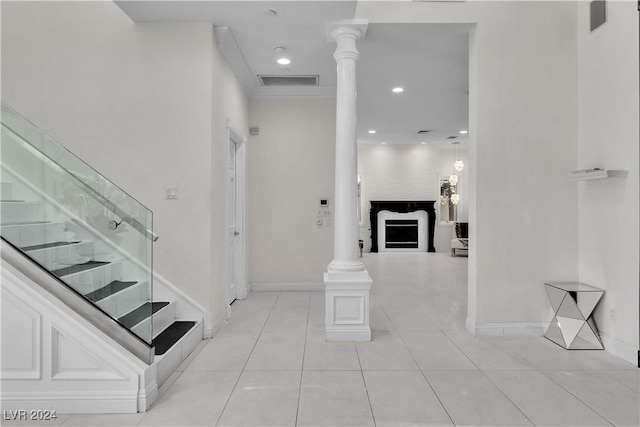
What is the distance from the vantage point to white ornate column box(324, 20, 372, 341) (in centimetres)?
378

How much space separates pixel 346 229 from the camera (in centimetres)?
394

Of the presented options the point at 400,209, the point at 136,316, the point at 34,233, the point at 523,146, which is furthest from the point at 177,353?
the point at 400,209

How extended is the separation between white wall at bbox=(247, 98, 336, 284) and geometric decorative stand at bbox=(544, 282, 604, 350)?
3.08m

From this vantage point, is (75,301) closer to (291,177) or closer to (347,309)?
(347,309)

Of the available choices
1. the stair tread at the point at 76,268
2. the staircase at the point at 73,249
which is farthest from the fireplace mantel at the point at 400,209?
the stair tread at the point at 76,268

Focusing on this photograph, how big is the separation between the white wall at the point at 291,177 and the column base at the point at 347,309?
6.91 feet

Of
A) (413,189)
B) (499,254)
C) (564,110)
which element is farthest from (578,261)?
(413,189)

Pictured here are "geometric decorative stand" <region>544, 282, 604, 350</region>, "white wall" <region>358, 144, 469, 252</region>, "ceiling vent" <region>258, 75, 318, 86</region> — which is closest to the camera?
"geometric decorative stand" <region>544, 282, 604, 350</region>

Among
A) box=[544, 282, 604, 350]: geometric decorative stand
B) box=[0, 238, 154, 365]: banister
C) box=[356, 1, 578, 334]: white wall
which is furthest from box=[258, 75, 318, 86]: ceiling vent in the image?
box=[544, 282, 604, 350]: geometric decorative stand

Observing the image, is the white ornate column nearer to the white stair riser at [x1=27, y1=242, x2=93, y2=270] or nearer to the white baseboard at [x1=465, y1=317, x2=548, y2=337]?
the white baseboard at [x1=465, y1=317, x2=548, y2=337]

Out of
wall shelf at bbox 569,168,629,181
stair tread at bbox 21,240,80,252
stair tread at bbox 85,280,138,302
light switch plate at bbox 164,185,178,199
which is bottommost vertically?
stair tread at bbox 85,280,138,302

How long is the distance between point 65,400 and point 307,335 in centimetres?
212

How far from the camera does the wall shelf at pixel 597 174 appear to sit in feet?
10.8

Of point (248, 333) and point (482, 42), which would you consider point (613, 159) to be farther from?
point (248, 333)
